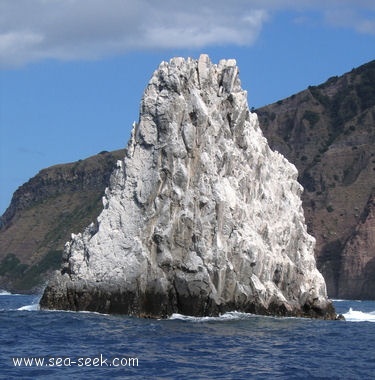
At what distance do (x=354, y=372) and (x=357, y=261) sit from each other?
121952mm

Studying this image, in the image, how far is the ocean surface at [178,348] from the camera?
3491 cm

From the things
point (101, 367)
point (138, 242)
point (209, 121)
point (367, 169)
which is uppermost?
point (367, 169)

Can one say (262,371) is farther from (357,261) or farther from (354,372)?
(357,261)

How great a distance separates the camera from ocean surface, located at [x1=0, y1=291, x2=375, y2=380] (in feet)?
115

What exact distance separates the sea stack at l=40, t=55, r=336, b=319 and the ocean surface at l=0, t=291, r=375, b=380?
6.67ft

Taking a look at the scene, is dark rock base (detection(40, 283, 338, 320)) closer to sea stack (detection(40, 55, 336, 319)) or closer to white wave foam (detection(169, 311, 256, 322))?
sea stack (detection(40, 55, 336, 319))

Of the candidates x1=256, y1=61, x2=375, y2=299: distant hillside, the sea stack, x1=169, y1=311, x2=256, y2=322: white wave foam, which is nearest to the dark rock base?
the sea stack

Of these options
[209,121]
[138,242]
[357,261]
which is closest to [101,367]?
[138,242]

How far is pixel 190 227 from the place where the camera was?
188 ft

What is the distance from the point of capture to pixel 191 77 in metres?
61.9

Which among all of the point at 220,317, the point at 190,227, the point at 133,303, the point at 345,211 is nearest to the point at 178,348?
the point at 220,317

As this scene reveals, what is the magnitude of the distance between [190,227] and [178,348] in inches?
676

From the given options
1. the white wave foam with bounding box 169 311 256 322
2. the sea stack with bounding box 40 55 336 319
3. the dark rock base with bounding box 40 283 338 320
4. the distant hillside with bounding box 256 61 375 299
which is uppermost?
the distant hillside with bounding box 256 61 375 299

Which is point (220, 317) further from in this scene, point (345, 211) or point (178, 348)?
point (345, 211)
